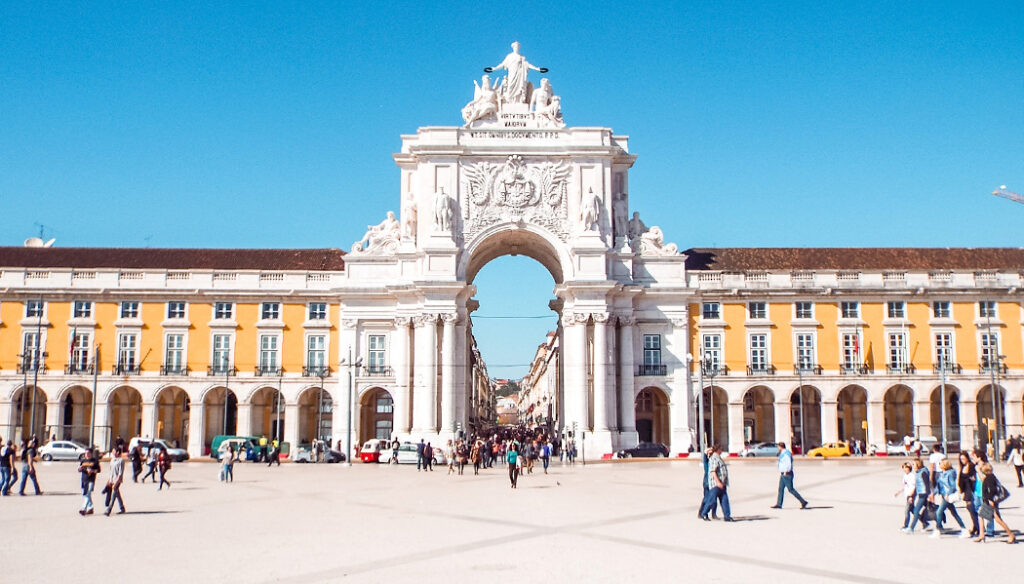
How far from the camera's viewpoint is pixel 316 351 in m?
63.6

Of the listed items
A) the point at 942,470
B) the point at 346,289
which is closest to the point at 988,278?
the point at 346,289

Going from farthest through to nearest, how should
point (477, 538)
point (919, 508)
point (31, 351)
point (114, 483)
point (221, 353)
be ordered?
point (221, 353) → point (31, 351) → point (114, 483) → point (919, 508) → point (477, 538)

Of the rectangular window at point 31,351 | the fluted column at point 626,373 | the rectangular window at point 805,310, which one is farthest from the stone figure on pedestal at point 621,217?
the rectangular window at point 31,351

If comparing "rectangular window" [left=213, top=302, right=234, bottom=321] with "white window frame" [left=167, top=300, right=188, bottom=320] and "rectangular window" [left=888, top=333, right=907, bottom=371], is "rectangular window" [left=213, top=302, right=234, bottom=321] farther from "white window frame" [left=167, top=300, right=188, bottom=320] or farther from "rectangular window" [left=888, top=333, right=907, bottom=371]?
"rectangular window" [left=888, top=333, right=907, bottom=371]

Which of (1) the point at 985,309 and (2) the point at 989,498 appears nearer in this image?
(2) the point at 989,498

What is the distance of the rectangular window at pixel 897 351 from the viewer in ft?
206

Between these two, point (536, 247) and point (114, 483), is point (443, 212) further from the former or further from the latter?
point (114, 483)

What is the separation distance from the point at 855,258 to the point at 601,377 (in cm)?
2200

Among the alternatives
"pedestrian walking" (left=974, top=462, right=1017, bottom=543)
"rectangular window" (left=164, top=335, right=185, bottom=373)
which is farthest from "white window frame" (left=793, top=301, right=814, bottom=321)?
"pedestrian walking" (left=974, top=462, right=1017, bottom=543)

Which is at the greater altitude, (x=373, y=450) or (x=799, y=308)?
(x=799, y=308)

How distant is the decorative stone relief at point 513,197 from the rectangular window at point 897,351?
23337mm

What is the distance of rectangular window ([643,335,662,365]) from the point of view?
63562 millimetres

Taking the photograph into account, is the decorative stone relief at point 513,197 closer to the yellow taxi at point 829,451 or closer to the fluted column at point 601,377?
the fluted column at point 601,377

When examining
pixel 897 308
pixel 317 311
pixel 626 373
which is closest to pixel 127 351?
pixel 317 311
